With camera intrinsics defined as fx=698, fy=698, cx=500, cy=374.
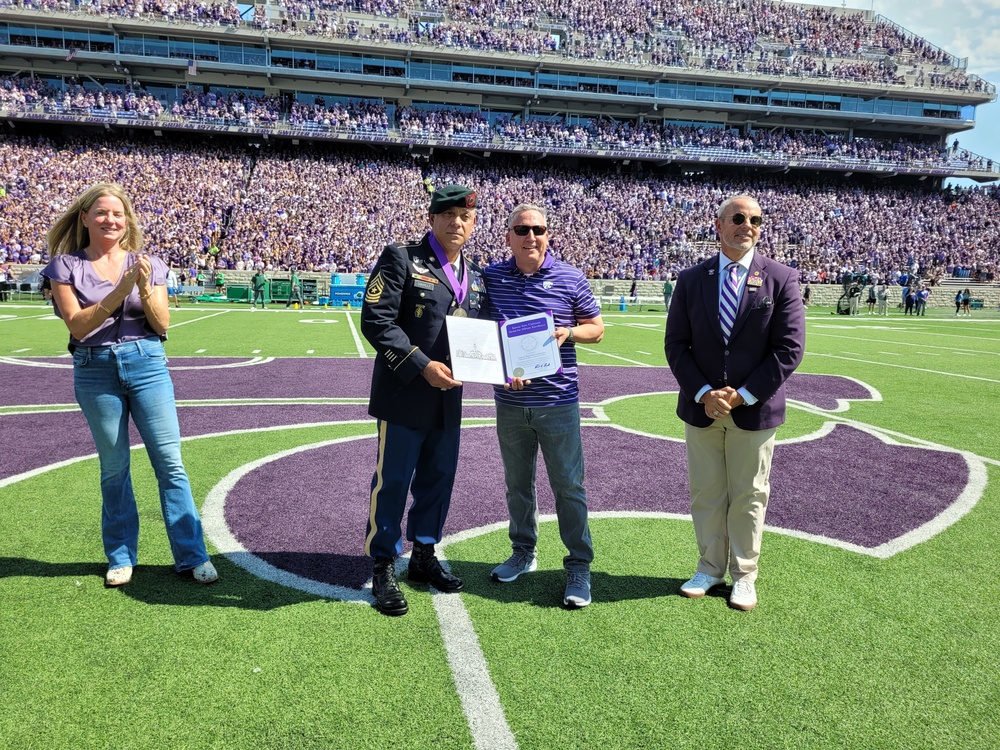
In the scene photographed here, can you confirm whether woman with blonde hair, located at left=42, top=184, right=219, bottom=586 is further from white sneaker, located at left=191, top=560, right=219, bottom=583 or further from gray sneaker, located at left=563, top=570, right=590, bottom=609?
gray sneaker, located at left=563, top=570, right=590, bottom=609

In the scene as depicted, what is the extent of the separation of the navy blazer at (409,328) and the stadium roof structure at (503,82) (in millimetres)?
48898

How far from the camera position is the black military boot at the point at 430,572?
3951 millimetres

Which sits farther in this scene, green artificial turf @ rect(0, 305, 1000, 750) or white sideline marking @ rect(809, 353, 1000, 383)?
white sideline marking @ rect(809, 353, 1000, 383)

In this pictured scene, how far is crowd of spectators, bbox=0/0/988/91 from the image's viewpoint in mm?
51844

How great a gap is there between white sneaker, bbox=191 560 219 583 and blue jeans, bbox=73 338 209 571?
1.8 inches

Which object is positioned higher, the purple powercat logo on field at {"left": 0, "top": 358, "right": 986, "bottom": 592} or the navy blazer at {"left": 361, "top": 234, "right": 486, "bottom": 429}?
the navy blazer at {"left": 361, "top": 234, "right": 486, "bottom": 429}

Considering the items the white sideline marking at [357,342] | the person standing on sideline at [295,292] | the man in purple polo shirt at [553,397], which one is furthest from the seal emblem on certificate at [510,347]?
the person standing on sideline at [295,292]

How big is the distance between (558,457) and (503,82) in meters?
56.1

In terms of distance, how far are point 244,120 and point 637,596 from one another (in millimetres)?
51542

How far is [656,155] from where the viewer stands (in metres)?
53.5

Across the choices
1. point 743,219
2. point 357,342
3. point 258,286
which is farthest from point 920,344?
point 258,286

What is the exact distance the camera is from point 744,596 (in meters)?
3.82

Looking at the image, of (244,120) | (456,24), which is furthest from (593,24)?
(244,120)

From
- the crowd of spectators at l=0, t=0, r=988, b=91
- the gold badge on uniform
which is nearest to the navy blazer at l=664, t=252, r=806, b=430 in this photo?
the gold badge on uniform
